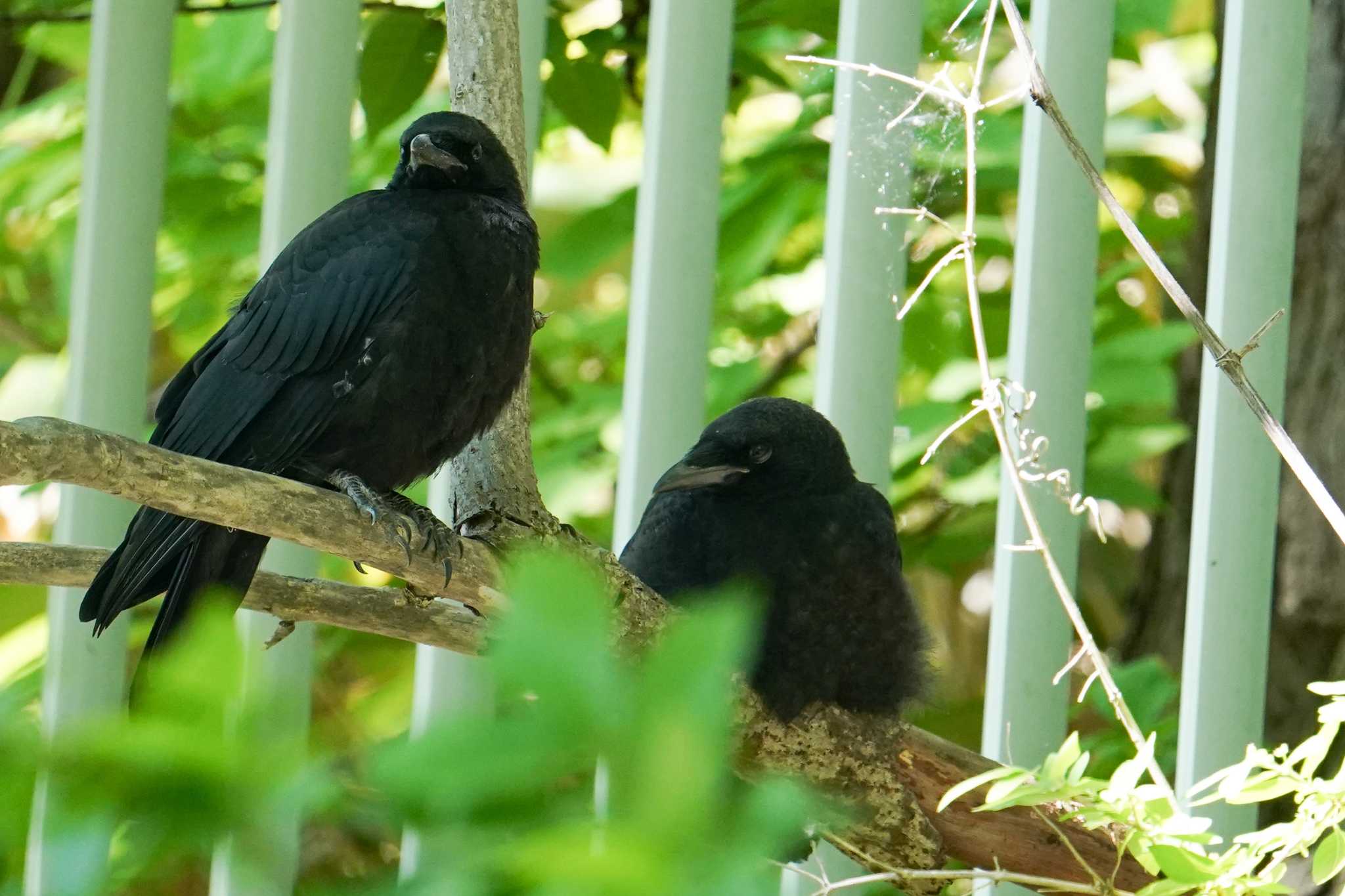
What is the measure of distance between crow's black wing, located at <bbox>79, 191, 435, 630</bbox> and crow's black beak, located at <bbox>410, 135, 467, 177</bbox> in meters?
0.08

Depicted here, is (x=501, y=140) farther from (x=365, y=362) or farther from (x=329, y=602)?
(x=329, y=602)

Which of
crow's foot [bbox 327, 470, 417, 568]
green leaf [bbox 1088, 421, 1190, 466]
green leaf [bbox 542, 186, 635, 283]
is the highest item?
green leaf [bbox 542, 186, 635, 283]

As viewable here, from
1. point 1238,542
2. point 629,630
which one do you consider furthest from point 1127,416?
point 629,630

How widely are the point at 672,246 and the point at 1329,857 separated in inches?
43.5

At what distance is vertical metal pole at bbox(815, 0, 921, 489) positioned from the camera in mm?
1919

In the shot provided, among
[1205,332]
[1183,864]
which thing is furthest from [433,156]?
[1183,864]

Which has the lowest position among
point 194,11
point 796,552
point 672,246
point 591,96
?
point 796,552

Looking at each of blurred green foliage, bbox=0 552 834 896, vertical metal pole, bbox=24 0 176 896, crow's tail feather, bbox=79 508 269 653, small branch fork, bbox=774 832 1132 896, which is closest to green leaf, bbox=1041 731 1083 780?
small branch fork, bbox=774 832 1132 896

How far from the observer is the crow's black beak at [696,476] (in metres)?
1.66

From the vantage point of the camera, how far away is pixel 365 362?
1.68 m

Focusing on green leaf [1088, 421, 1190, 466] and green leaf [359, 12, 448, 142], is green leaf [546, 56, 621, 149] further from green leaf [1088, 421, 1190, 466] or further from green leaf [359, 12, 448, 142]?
green leaf [1088, 421, 1190, 466]

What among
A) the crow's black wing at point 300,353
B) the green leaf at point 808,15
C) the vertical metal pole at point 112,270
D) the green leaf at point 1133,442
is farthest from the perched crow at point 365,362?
the green leaf at point 1133,442

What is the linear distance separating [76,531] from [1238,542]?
5.16ft

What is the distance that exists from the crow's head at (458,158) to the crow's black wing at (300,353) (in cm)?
9
